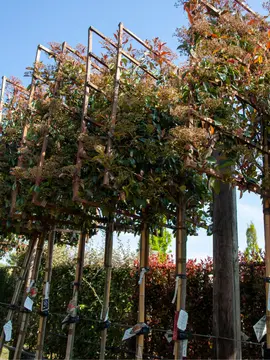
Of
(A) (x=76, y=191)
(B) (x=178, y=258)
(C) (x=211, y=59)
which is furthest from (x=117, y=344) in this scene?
(C) (x=211, y=59)

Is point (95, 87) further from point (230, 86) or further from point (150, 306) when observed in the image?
point (150, 306)

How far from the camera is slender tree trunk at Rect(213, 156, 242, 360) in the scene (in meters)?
4.12

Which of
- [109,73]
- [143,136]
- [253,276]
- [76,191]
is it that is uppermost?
[109,73]

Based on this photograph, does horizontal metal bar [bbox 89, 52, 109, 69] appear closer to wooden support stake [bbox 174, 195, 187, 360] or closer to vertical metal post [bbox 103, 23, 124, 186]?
vertical metal post [bbox 103, 23, 124, 186]

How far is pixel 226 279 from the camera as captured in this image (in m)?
4.23

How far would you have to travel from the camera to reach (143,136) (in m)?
3.47

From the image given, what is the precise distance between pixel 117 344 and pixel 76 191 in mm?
3530

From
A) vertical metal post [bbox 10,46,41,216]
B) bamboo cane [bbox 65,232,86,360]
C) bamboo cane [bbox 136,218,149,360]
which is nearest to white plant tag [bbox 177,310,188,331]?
bamboo cane [bbox 136,218,149,360]

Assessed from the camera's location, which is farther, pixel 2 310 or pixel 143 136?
pixel 2 310

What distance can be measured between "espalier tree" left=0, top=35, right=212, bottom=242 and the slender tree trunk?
0.22 m

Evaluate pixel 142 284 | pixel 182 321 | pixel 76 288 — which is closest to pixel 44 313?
pixel 76 288

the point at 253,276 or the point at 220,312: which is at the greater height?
the point at 253,276

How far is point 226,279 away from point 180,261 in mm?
1034

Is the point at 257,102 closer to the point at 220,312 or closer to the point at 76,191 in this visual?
the point at 76,191
